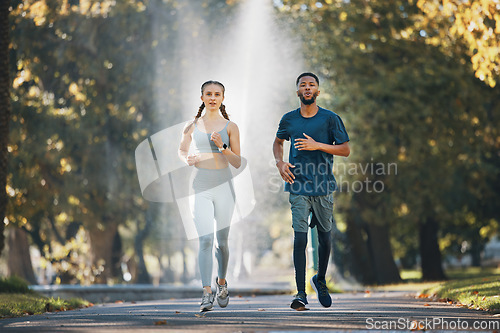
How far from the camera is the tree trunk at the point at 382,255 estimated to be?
26594 mm

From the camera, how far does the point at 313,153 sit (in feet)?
26.4

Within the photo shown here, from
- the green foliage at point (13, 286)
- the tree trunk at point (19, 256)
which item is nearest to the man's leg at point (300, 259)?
the green foliage at point (13, 286)

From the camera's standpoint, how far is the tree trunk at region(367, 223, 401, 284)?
26.6 meters

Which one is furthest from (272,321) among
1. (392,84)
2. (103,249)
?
(103,249)

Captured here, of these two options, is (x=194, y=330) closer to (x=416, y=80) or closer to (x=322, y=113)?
(x=322, y=113)

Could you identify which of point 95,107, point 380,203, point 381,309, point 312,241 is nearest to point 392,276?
point 380,203

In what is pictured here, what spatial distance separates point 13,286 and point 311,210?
21.4 feet

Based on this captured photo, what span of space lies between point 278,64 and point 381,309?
15103 mm

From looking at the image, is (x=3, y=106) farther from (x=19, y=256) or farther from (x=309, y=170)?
(x=19, y=256)

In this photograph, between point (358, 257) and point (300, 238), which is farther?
point (358, 257)

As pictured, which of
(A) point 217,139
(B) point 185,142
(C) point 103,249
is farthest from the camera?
(C) point 103,249

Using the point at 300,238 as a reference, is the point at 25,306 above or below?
below

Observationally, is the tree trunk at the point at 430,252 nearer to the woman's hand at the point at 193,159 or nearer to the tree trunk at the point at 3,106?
the tree trunk at the point at 3,106

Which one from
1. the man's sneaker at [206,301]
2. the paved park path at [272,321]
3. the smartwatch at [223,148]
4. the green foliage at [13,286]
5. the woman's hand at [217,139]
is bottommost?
the paved park path at [272,321]
